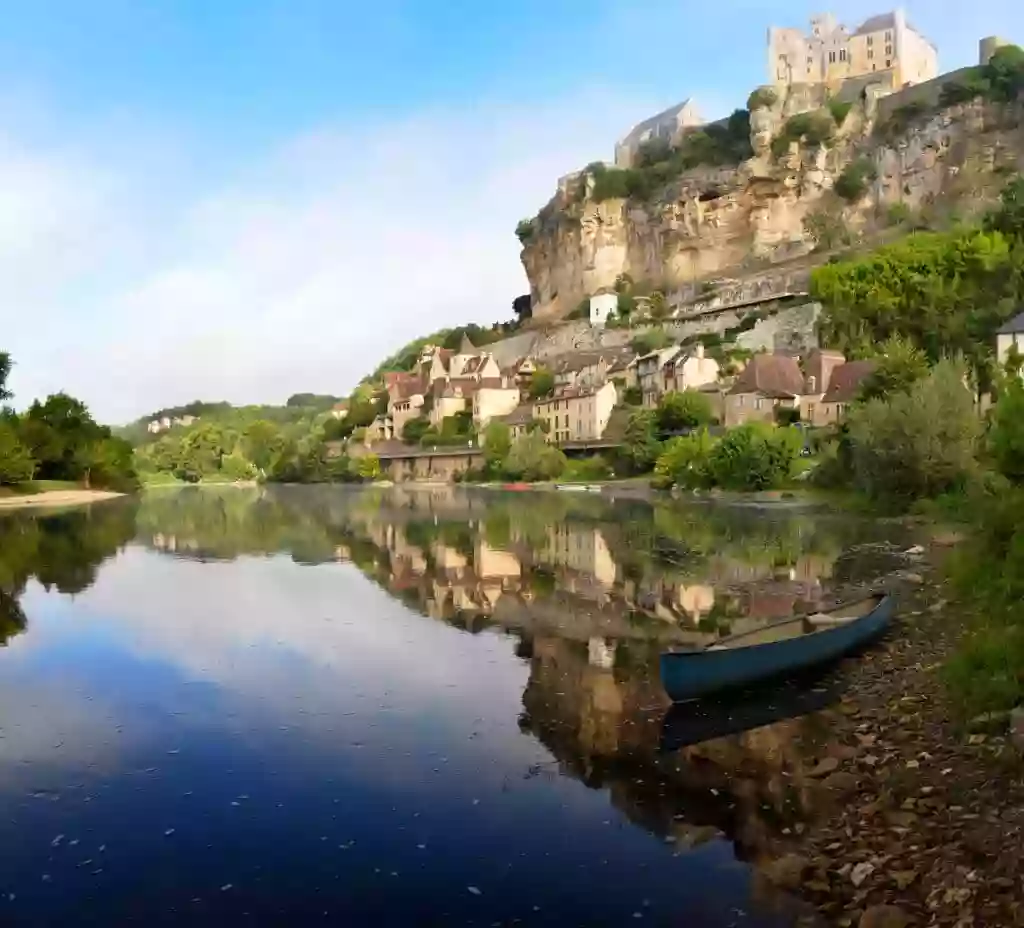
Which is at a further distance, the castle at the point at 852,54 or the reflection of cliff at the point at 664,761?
the castle at the point at 852,54

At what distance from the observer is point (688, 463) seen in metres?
60.4

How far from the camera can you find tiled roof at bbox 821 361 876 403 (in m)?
61.2

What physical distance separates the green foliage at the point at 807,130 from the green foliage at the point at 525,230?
3839 cm

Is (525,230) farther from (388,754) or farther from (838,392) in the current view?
(388,754)

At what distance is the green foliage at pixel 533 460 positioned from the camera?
3056 inches

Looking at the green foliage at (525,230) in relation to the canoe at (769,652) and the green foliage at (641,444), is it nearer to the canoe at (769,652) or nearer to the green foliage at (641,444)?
the green foliage at (641,444)

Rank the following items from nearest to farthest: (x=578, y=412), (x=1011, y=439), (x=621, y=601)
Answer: (x=1011, y=439)
(x=621, y=601)
(x=578, y=412)

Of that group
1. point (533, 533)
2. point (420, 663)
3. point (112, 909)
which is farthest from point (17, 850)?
point (533, 533)

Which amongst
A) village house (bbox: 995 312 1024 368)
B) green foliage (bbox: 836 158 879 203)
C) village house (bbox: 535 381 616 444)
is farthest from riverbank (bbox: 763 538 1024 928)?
green foliage (bbox: 836 158 879 203)

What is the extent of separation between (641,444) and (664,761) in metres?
60.9

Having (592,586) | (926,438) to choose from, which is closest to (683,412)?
(926,438)

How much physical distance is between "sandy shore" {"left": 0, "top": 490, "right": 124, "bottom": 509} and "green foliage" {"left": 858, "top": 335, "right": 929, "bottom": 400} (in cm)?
5416

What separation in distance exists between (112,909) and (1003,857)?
302 inches

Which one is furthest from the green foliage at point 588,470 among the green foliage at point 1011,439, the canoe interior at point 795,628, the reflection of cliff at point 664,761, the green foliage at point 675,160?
the reflection of cliff at point 664,761
